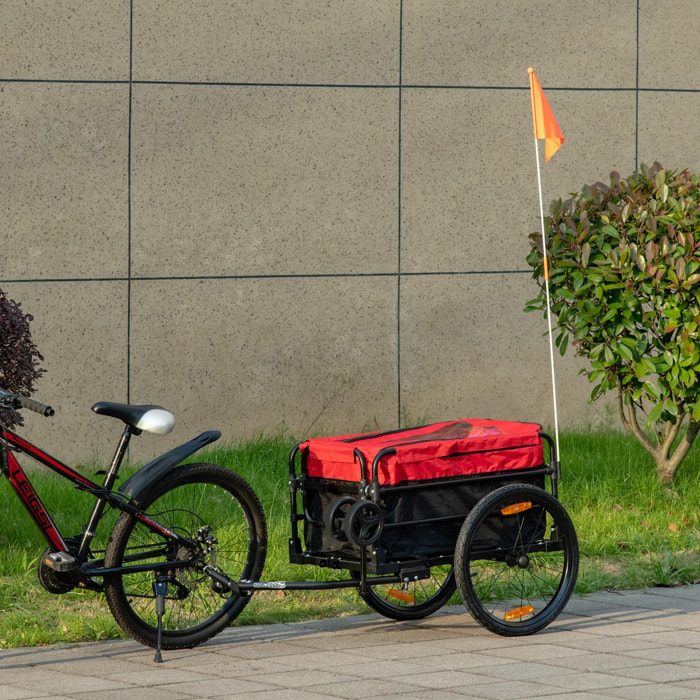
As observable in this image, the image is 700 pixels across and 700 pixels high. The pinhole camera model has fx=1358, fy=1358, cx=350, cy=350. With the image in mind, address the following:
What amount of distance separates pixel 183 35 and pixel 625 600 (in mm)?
5023

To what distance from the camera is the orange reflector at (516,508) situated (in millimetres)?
Result: 5637

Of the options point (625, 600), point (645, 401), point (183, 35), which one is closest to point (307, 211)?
point (183, 35)

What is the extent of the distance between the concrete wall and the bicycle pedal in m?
3.87

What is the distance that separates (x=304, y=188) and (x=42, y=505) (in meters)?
4.68

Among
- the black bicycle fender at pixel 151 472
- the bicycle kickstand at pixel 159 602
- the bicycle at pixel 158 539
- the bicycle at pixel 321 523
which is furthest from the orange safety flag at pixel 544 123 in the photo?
the bicycle kickstand at pixel 159 602

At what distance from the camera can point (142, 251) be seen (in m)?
9.24

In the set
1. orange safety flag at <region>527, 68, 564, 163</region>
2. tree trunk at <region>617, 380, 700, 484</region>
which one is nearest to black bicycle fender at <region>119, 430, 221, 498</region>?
orange safety flag at <region>527, 68, 564, 163</region>

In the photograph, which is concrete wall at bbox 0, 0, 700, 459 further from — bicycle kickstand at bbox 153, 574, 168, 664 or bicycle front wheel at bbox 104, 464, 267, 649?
bicycle kickstand at bbox 153, 574, 168, 664

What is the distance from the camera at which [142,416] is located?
17.5 ft

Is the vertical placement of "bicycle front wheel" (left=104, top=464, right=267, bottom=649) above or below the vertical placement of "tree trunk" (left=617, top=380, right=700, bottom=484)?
below

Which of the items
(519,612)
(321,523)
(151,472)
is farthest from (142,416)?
(519,612)

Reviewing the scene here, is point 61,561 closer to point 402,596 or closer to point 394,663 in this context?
point 394,663

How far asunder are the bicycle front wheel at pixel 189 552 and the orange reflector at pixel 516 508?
1014mm

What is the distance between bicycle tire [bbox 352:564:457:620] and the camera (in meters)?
5.90
